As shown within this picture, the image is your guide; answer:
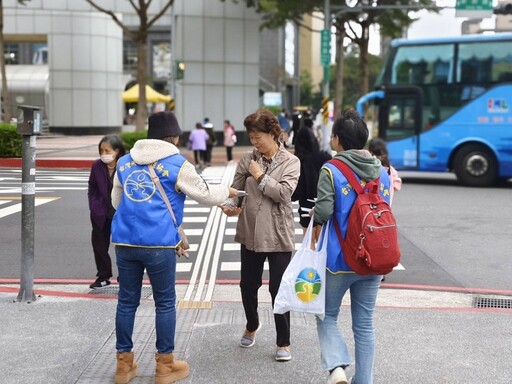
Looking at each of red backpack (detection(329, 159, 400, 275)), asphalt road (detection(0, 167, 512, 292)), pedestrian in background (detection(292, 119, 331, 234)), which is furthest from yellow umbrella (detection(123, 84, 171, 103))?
red backpack (detection(329, 159, 400, 275))

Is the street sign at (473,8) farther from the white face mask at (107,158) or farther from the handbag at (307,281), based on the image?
the handbag at (307,281)

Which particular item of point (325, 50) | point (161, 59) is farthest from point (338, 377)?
point (161, 59)

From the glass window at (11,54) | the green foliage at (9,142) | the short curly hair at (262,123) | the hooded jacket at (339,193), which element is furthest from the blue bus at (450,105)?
the glass window at (11,54)

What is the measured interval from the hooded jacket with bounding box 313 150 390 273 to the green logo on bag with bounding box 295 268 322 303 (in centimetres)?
11

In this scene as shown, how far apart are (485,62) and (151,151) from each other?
16617mm

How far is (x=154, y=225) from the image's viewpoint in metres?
4.84

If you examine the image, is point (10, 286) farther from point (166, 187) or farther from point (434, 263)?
point (434, 263)

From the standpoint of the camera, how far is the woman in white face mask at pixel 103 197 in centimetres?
754

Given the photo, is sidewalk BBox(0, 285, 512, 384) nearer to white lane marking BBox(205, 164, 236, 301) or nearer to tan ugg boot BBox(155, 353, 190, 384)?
tan ugg boot BBox(155, 353, 190, 384)

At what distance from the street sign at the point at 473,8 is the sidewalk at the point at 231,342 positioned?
2117 centimetres

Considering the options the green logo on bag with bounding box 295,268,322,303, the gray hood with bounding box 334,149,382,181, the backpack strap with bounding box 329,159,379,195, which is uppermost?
the gray hood with bounding box 334,149,382,181

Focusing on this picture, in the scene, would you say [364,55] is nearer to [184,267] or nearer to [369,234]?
[184,267]

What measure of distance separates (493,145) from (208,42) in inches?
763

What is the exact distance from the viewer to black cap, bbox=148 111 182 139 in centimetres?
504
